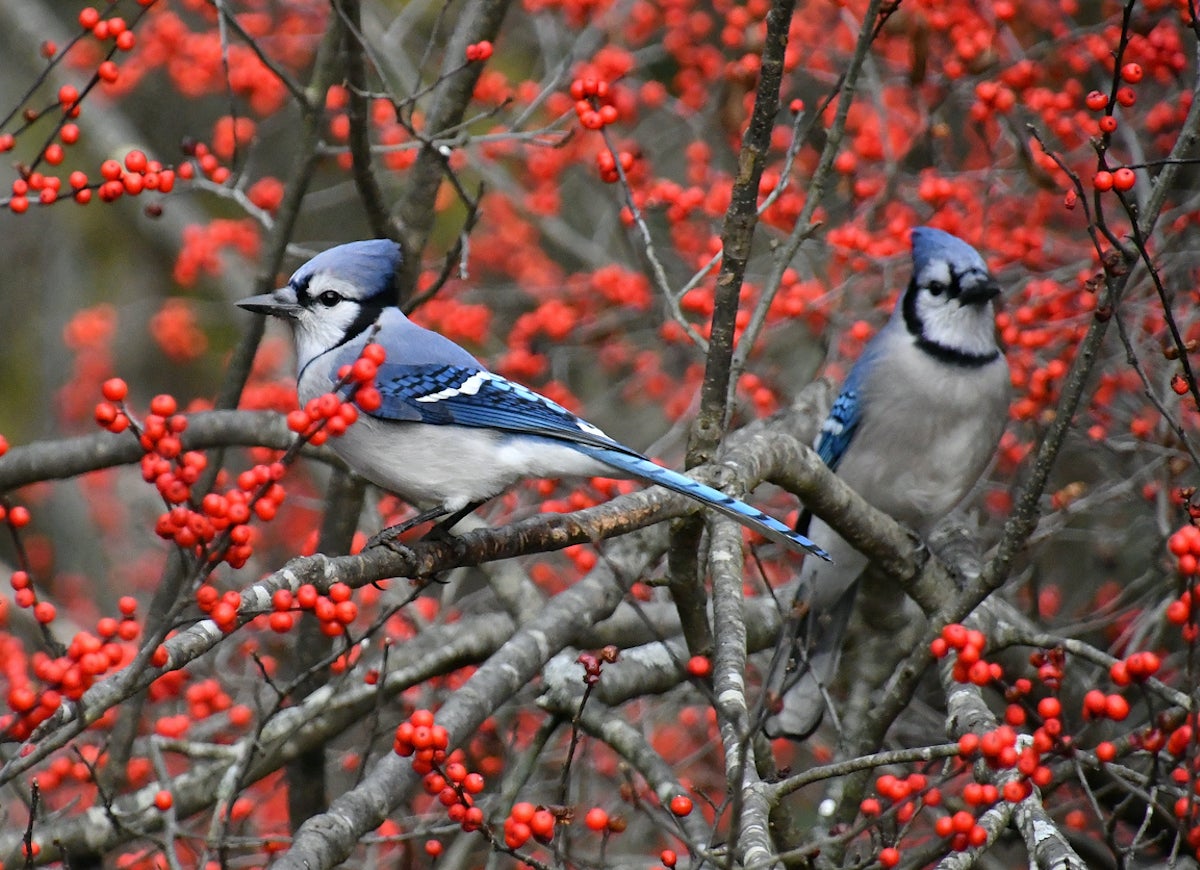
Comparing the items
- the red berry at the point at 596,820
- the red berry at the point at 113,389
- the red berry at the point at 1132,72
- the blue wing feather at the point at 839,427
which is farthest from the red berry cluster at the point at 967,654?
the blue wing feather at the point at 839,427

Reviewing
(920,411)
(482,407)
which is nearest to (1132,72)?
(482,407)

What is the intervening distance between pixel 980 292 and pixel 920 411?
0.52 m

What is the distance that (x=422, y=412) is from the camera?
11.1ft

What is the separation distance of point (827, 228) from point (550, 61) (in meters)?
1.46

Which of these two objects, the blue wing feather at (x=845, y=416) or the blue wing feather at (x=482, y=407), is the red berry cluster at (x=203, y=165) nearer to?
the blue wing feather at (x=482, y=407)

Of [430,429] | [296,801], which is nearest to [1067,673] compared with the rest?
[430,429]

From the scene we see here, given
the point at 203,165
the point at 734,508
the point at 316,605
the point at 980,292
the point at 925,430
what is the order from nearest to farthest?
the point at 316,605
the point at 734,508
the point at 203,165
the point at 980,292
the point at 925,430

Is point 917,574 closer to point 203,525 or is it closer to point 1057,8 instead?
point 203,525

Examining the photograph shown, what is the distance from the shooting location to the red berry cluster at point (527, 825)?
102 inches

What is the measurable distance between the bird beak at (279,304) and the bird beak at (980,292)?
2070 millimetres

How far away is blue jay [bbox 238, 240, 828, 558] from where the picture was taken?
3.33 m

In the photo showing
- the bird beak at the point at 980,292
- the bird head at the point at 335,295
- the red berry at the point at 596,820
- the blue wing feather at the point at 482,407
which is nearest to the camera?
the red berry at the point at 596,820

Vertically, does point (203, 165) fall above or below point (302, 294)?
above

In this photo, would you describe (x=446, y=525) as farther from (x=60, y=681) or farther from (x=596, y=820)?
(x=60, y=681)
